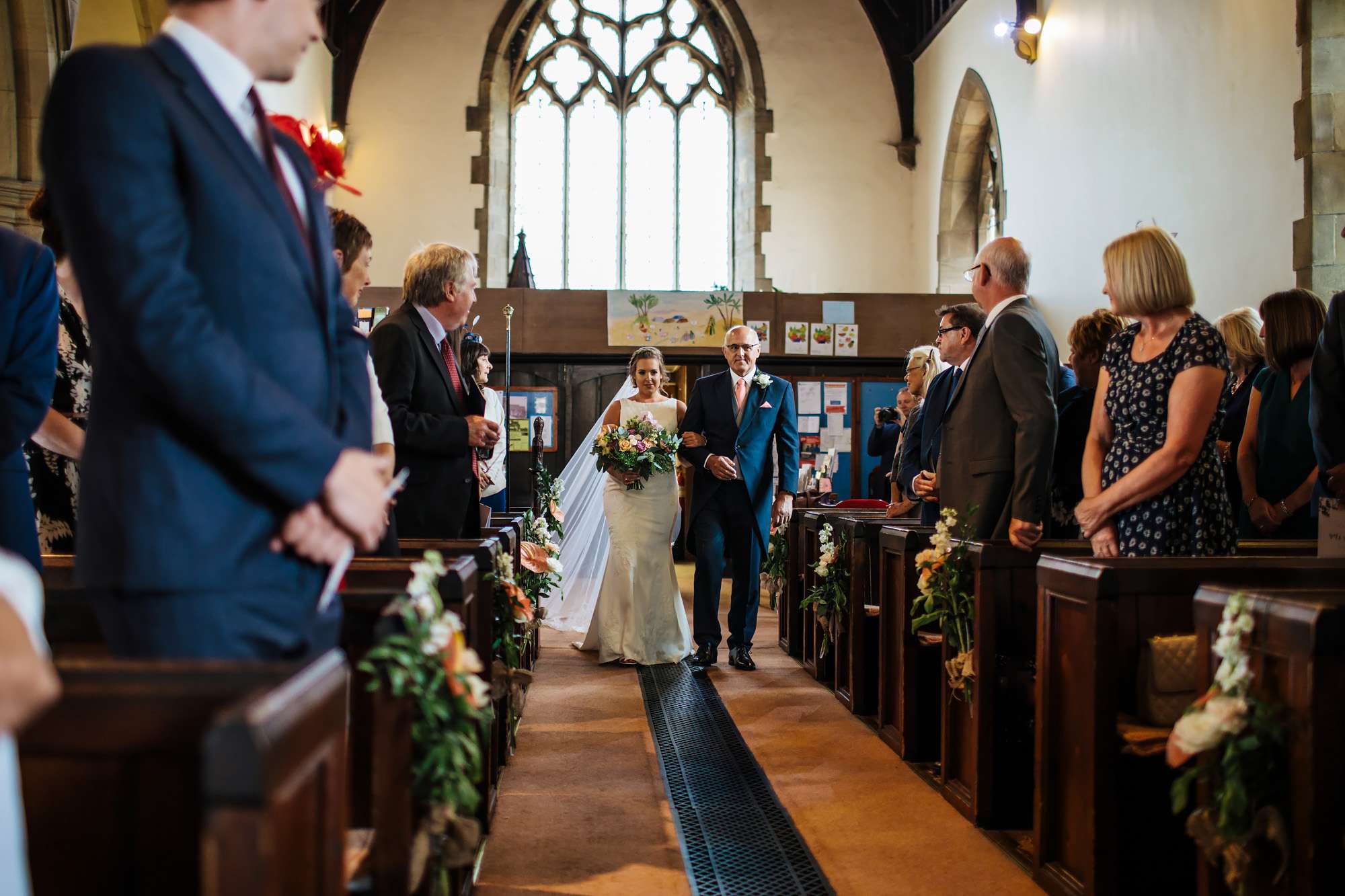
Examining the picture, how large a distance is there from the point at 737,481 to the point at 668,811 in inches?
94.7

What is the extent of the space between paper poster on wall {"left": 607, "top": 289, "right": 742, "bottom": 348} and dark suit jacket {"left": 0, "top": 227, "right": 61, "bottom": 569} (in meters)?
8.88

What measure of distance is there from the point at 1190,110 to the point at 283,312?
22.3ft

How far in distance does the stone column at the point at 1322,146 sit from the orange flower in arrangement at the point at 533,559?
13.2 feet

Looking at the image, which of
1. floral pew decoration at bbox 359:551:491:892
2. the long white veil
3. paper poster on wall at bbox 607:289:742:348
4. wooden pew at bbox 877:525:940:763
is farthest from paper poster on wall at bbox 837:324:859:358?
floral pew decoration at bbox 359:551:491:892

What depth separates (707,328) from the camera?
427 inches

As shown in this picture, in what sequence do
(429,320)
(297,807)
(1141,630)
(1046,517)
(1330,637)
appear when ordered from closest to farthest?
(297,807) < (1330,637) < (1141,630) < (429,320) < (1046,517)

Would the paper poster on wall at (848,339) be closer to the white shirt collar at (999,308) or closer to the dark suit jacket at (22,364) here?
the white shirt collar at (999,308)

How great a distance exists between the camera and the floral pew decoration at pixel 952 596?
300 cm

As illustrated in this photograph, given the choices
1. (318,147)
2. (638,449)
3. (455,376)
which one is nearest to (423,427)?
(455,376)

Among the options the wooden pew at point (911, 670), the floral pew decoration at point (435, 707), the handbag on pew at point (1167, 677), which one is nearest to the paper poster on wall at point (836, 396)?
the wooden pew at point (911, 670)

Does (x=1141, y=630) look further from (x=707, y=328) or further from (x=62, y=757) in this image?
(x=707, y=328)

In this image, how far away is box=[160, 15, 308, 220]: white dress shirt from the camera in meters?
1.23

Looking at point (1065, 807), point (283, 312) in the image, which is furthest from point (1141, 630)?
point (283, 312)

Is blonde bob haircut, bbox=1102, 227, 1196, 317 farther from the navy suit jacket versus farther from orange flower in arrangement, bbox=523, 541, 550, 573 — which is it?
the navy suit jacket
